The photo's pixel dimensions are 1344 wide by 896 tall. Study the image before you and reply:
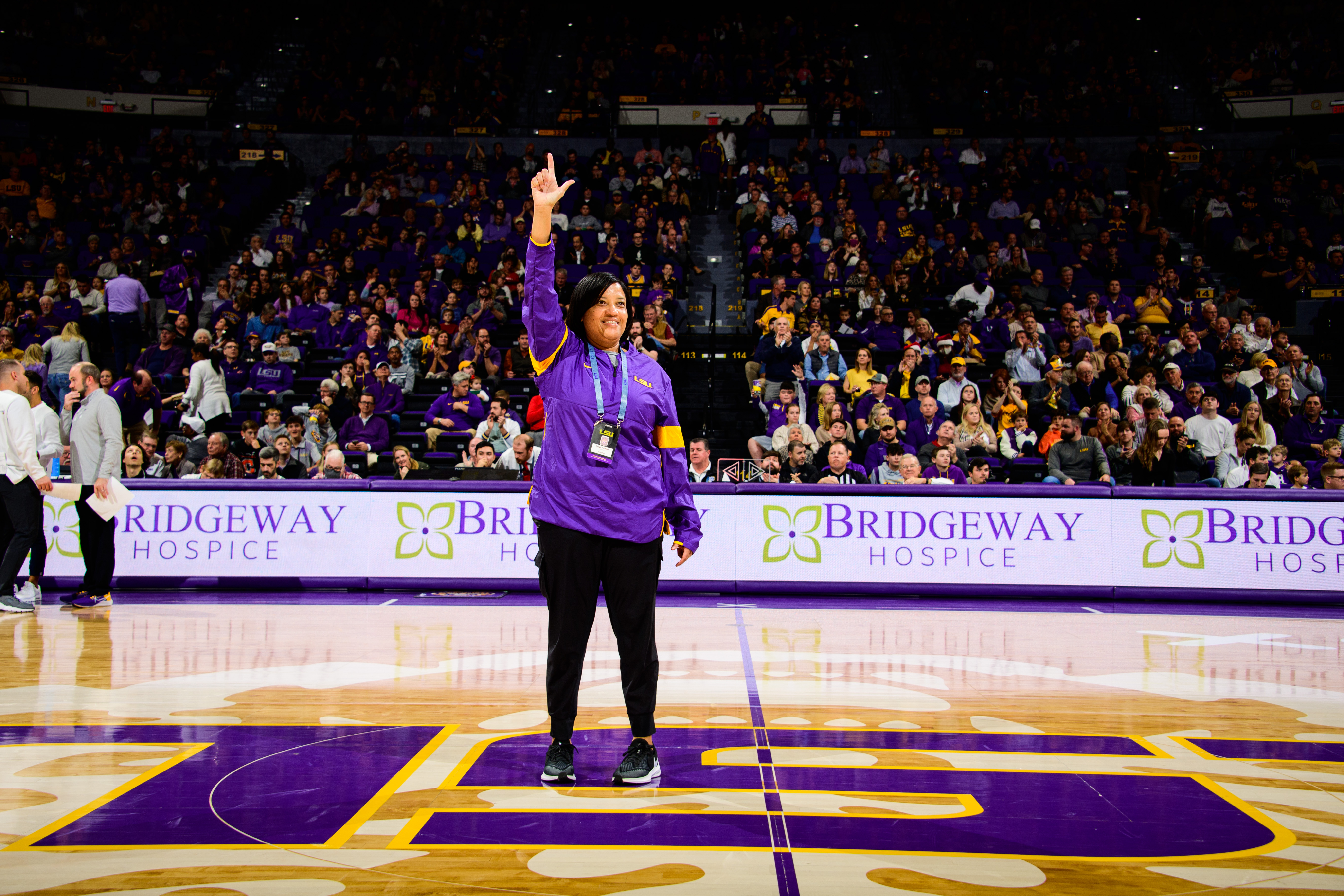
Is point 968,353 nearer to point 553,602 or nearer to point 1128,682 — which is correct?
point 1128,682

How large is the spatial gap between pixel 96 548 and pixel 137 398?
13.0 feet

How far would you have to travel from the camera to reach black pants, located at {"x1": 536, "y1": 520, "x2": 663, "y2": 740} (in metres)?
3.59

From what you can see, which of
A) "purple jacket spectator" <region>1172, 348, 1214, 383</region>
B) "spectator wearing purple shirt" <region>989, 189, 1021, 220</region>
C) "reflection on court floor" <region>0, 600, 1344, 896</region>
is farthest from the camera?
"spectator wearing purple shirt" <region>989, 189, 1021, 220</region>

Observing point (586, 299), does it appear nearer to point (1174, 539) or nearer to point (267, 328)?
point (1174, 539)

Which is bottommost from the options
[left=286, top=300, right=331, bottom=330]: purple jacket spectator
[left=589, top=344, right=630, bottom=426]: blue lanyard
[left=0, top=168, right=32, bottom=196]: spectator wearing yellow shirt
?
[left=589, top=344, right=630, bottom=426]: blue lanyard

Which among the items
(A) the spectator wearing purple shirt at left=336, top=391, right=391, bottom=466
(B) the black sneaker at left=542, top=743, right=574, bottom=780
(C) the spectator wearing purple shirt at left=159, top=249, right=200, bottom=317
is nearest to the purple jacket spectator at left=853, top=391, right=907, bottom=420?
(A) the spectator wearing purple shirt at left=336, top=391, right=391, bottom=466

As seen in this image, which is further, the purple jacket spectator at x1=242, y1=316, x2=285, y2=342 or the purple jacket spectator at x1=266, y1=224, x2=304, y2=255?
the purple jacket spectator at x1=266, y1=224, x2=304, y2=255

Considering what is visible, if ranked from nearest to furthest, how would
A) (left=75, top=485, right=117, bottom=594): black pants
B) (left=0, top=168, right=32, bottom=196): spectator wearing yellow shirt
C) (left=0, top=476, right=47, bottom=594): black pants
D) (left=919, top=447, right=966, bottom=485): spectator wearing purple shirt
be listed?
1. (left=0, top=476, right=47, bottom=594): black pants
2. (left=75, top=485, right=117, bottom=594): black pants
3. (left=919, top=447, right=966, bottom=485): spectator wearing purple shirt
4. (left=0, top=168, right=32, bottom=196): spectator wearing yellow shirt

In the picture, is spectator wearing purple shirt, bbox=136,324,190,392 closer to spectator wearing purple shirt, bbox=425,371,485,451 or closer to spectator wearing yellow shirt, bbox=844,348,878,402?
spectator wearing purple shirt, bbox=425,371,485,451

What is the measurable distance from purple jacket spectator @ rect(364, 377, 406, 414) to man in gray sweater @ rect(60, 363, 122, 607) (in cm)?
414

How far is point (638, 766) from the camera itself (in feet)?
11.9

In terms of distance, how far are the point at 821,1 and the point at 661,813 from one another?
25.3 m

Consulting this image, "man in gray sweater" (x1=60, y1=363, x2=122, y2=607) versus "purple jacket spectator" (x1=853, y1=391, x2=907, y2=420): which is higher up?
"purple jacket spectator" (x1=853, y1=391, x2=907, y2=420)

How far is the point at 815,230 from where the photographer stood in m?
15.7
